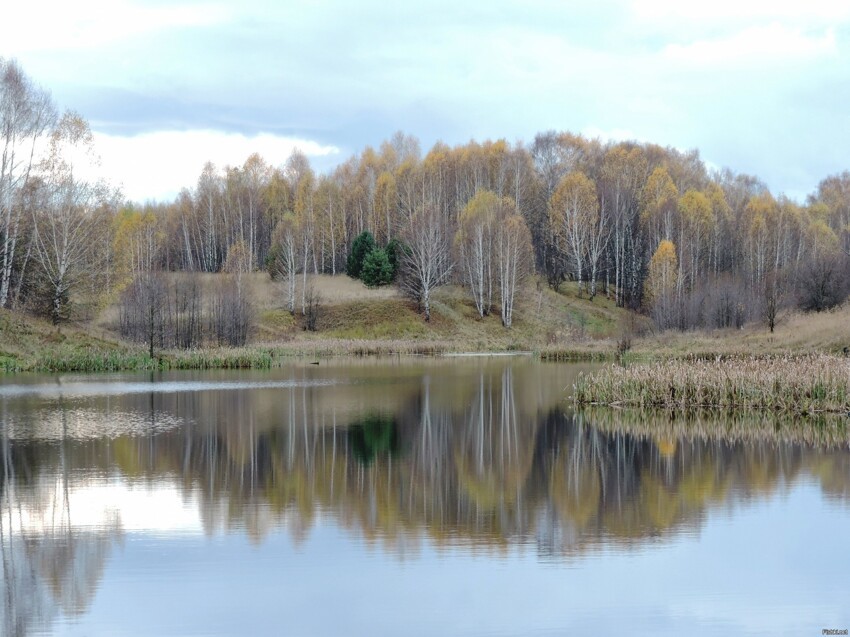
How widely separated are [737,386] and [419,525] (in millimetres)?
12783

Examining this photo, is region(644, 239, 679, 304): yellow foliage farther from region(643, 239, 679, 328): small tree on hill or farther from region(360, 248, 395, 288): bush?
region(360, 248, 395, 288): bush

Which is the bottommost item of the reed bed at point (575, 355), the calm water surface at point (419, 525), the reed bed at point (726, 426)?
the reed bed at point (575, 355)

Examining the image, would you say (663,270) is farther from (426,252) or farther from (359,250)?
(359,250)

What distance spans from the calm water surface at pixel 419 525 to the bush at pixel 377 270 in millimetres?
42326

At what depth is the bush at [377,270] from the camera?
6462 centimetres

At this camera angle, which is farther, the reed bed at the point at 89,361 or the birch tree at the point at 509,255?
the birch tree at the point at 509,255

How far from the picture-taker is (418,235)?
60438 millimetres

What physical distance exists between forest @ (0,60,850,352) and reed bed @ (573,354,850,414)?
20.9 metres

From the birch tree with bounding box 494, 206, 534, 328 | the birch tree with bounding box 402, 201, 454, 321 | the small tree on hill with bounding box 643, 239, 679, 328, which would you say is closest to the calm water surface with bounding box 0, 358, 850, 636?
the birch tree with bounding box 402, 201, 454, 321

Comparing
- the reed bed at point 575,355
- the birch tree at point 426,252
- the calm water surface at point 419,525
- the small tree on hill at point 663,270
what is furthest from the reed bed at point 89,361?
the small tree on hill at point 663,270

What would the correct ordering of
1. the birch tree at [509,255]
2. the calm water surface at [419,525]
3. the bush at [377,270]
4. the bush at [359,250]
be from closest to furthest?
1. the calm water surface at [419,525]
2. the birch tree at [509,255]
3. the bush at [377,270]
4. the bush at [359,250]

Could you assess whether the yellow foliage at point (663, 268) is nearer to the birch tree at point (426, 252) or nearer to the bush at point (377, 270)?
the birch tree at point (426, 252)

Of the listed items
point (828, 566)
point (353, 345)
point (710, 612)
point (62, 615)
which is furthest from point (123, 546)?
point (353, 345)

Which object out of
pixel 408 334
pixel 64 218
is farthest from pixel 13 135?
pixel 408 334
